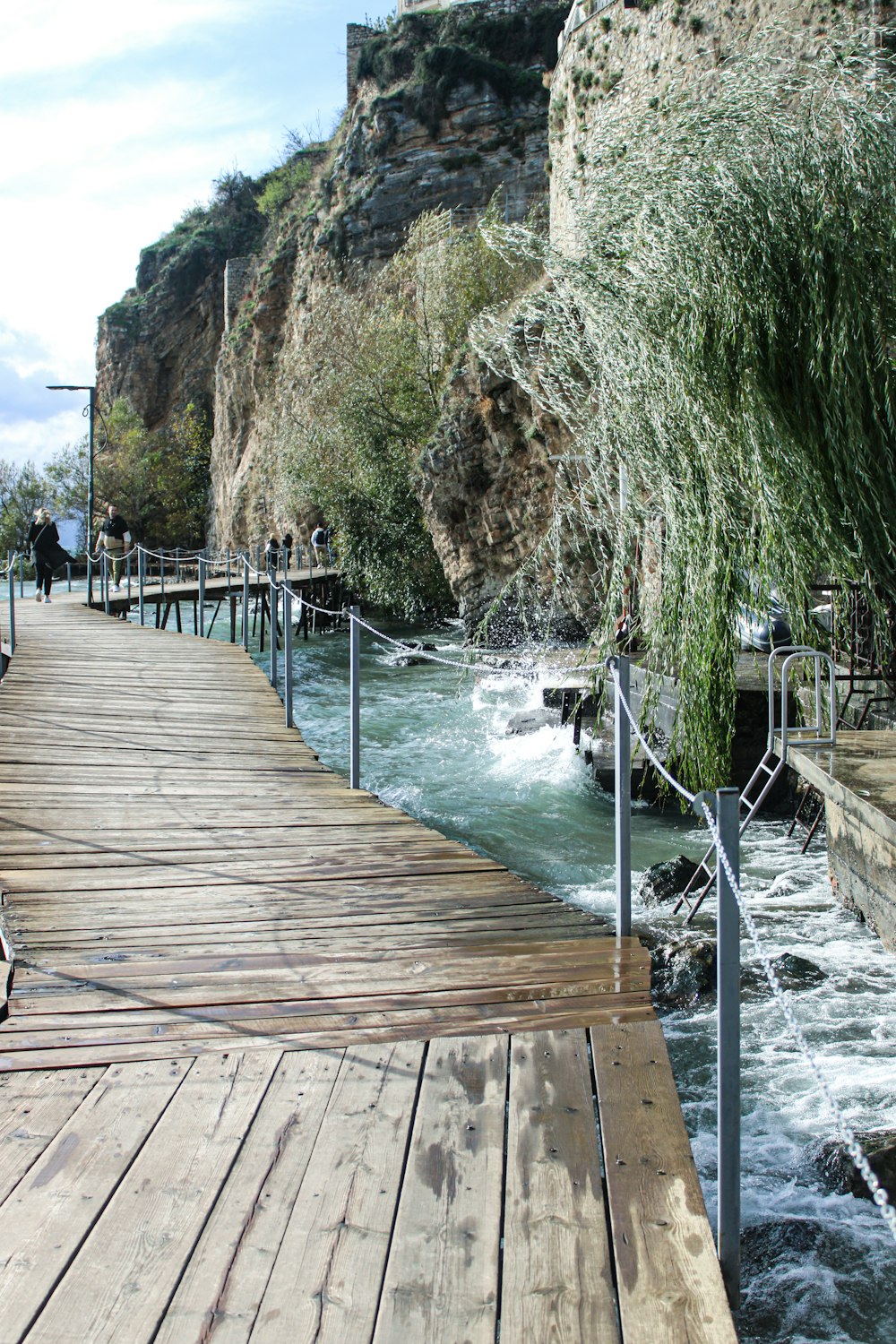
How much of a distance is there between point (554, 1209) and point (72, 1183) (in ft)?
3.64

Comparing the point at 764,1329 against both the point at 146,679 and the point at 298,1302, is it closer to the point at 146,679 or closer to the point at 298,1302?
the point at 298,1302

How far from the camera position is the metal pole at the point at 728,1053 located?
2465mm

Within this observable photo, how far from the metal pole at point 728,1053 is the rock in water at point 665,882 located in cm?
561

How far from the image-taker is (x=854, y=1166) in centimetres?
458

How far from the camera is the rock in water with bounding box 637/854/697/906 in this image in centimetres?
820

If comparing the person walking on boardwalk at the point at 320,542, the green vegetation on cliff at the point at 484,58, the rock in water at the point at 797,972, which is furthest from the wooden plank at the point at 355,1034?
the green vegetation on cliff at the point at 484,58

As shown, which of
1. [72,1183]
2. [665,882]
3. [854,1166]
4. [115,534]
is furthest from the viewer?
[115,534]

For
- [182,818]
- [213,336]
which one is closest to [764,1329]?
[182,818]

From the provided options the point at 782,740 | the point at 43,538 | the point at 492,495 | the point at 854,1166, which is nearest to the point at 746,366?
the point at 782,740

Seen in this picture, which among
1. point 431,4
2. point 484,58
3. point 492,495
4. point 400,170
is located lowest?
point 492,495

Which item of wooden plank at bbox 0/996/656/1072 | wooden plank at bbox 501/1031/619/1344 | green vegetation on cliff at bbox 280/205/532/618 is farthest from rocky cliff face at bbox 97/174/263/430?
wooden plank at bbox 501/1031/619/1344

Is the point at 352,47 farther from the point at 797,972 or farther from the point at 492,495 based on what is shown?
the point at 797,972

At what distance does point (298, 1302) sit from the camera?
2.15 meters

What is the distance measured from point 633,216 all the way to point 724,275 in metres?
0.90
